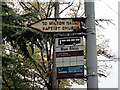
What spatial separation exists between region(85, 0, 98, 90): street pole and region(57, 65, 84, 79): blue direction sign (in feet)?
0.34

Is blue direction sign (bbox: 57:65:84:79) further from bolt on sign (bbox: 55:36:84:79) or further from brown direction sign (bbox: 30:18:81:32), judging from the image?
brown direction sign (bbox: 30:18:81:32)

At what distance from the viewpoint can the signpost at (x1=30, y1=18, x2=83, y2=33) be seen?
2572mm

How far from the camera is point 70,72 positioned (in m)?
2.45

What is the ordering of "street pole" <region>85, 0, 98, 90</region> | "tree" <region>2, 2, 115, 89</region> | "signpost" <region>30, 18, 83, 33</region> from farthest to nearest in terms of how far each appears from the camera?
"tree" <region>2, 2, 115, 89</region>, "signpost" <region>30, 18, 83, 33</region>, "street pole" <region>85, 0, 98, 90</region>

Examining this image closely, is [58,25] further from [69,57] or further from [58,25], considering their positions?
[69,57]

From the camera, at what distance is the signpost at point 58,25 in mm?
2572

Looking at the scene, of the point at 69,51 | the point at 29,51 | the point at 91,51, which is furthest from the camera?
the point at 29,51

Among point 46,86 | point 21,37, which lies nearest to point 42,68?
point 46,86

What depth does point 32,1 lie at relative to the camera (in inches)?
535

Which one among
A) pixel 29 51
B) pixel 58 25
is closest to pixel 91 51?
pixel 58 25

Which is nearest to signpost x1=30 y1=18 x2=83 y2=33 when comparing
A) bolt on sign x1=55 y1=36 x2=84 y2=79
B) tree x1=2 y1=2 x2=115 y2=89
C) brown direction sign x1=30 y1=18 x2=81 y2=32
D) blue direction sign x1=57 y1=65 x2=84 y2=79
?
brown direction sign x1=30 y1=18 x2=81 y2=32

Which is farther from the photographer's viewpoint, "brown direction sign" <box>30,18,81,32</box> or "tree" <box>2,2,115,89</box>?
"tree" <box>2,2,115,89</box>

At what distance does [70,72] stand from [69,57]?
18cm

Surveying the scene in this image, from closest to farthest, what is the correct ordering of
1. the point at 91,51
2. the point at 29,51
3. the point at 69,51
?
the point at 91,51, the point at 69,51, the point at 29,51
